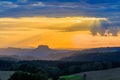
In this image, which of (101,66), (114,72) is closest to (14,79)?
(114,72)

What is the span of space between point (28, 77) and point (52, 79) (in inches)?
808

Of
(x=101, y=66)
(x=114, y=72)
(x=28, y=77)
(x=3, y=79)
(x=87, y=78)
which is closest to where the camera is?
(x=28, y=77)

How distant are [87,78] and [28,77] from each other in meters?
21.7

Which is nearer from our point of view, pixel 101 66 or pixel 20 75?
pixel 20 75

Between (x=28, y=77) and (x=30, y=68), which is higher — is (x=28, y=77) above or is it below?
above

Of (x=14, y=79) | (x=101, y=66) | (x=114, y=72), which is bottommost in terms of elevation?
(x=101, y=66)

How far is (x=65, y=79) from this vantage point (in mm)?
93125

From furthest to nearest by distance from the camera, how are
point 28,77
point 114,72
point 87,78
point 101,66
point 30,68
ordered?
point 101,66 → point 30,68 → point 114,72 → point 87,78 → point 28,77

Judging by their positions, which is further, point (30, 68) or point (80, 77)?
point (30, 68)

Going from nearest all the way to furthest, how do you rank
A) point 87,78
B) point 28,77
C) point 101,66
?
point 28,77 < point 87,78 < point 101,66

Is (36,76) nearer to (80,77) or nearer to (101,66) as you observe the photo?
(80,77)

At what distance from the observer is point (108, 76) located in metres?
99.5

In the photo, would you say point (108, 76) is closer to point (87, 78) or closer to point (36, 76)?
Result: point (87, 78)

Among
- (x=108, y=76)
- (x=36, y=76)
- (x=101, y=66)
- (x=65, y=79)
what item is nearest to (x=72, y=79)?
(x=65, y=79)
